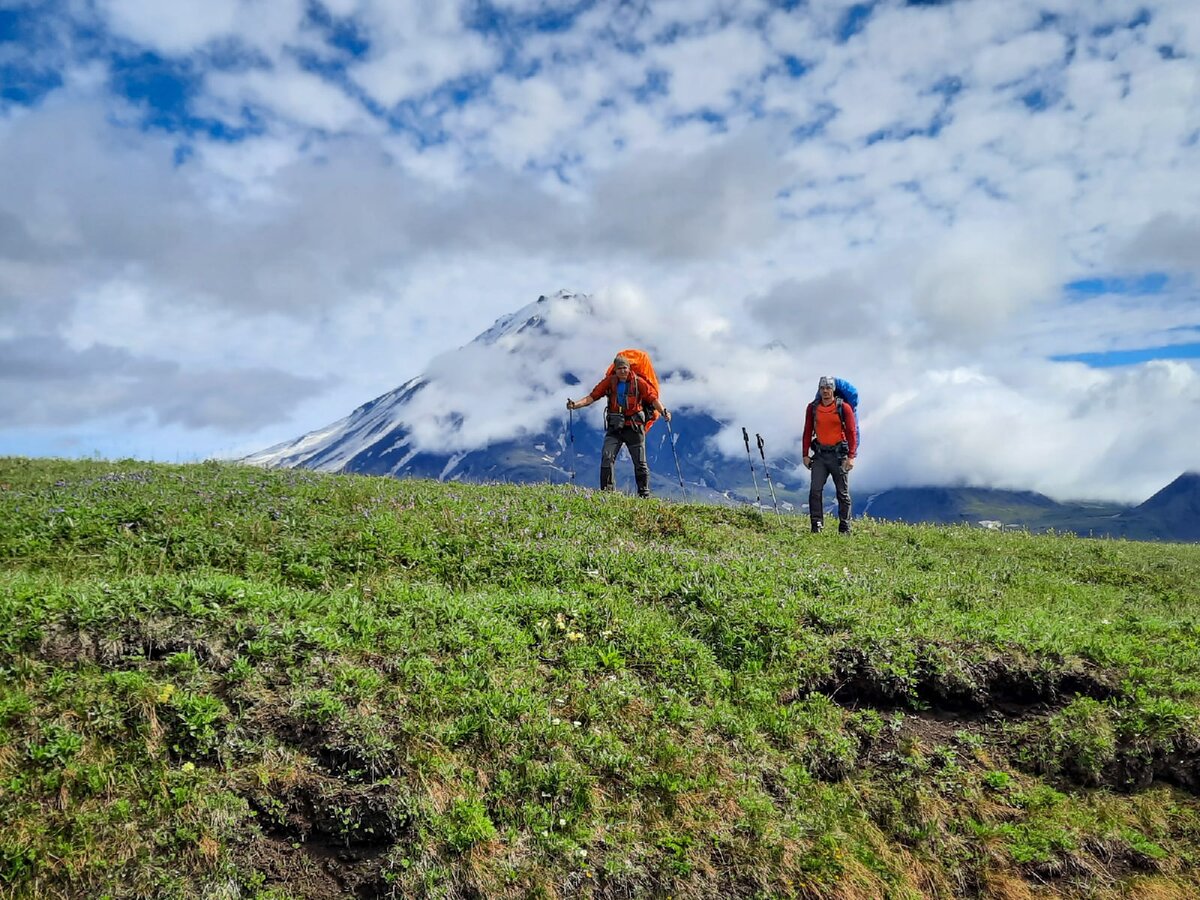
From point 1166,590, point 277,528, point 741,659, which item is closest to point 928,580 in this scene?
point 741,659

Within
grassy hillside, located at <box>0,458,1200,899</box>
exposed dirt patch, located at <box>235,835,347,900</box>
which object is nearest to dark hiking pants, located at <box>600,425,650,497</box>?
grassy hillside, located at <box>0,458,1200,899</box>

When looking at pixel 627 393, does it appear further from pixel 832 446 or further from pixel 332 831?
pixel 332 831

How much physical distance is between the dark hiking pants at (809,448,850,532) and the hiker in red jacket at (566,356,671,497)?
4.44 m

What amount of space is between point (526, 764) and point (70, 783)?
4.28 m

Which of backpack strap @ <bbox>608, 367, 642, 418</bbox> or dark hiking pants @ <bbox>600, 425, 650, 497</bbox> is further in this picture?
backpack strap @ <bbox>608, 367, 642, 418</bbox>

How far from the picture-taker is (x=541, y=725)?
833 cm

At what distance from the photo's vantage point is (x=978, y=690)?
10117 mm

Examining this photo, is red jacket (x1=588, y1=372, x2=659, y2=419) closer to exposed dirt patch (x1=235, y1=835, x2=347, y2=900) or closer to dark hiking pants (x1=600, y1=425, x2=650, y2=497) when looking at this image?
dark hiking pants (x1=600, y1=425, x2=650, y2=497)

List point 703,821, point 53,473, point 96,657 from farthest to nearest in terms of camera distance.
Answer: point 53,473
point 96,657
point 703,821

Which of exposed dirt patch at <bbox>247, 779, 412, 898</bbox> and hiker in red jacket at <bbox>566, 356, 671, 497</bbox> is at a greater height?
hiker in red jacket at <bbox>566, 356, 671, 497</bbox>

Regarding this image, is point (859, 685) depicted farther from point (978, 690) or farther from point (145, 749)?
point (145, 749)

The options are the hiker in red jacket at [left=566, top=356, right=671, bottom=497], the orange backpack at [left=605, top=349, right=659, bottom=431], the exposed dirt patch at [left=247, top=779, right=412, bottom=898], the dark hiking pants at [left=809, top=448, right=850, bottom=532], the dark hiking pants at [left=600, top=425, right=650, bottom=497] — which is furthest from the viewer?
the orange backpack at [left=605, top=349, right=659, bottom=431]

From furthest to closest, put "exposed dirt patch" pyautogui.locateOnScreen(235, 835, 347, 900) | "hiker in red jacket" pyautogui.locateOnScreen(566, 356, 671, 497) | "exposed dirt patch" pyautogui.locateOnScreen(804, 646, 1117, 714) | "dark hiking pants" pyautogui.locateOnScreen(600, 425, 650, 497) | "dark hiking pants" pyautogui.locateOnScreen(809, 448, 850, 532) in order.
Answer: "hiker in red jacket" pyautogui.locateOnScreen(566, 356, 671, 497)
"dark hiking pants" pyautogui.locateOnScreen(600, 425, 650, 497)
"dark hiking pants" pyautogui.locateOnScreen(809, 448, 850, 532)
"exposed dirt patch" pyautogui.locateOnScreen(804, 646, 1117, 714)
"exposed dirt patch" pyautogui.locateOnScreen(235, 835, 347, 900)

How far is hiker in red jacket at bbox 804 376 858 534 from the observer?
19.0 m
